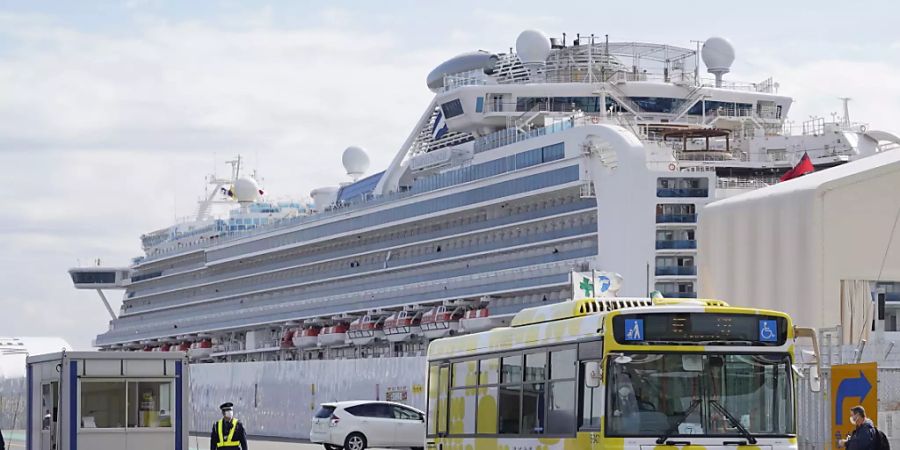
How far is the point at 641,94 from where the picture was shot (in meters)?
67.0

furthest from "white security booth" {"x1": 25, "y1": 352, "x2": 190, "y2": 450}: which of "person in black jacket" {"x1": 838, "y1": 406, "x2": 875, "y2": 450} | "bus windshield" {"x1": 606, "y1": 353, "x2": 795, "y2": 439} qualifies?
"person in black jacket" {"x1": 838, "y1": 406, "x2": 875, "y2": 450}

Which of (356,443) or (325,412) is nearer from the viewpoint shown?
(356,443)

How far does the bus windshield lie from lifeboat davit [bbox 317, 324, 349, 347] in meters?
60.9

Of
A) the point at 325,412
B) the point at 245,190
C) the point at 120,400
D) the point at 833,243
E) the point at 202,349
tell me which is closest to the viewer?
the point at 120,400

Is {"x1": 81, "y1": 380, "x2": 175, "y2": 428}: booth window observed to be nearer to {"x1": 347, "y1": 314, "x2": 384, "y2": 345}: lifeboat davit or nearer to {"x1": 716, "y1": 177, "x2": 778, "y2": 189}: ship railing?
{"x1": 716, "y1": 177, "x2": 778, "y2": 189}: ship railing

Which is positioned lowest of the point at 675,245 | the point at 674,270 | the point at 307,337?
the point at 307,337

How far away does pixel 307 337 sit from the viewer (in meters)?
80.7

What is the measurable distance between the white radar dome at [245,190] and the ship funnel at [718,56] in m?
36.7

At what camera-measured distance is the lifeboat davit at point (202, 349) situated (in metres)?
93.6

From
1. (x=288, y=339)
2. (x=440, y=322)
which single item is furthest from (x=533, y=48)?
(x=288, y=339)

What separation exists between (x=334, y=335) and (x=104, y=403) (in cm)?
5608

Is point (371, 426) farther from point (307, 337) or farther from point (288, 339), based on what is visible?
point (288, 339)

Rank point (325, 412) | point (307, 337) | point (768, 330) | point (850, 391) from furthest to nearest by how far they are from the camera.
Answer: point (307, 337) → point (325, 412) → point (850, 391) → point (768, 330)

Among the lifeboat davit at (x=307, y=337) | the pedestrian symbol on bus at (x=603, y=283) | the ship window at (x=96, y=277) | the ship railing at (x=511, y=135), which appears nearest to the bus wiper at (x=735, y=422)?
the pedestrian symbol on bus at (x=603, y=283)
